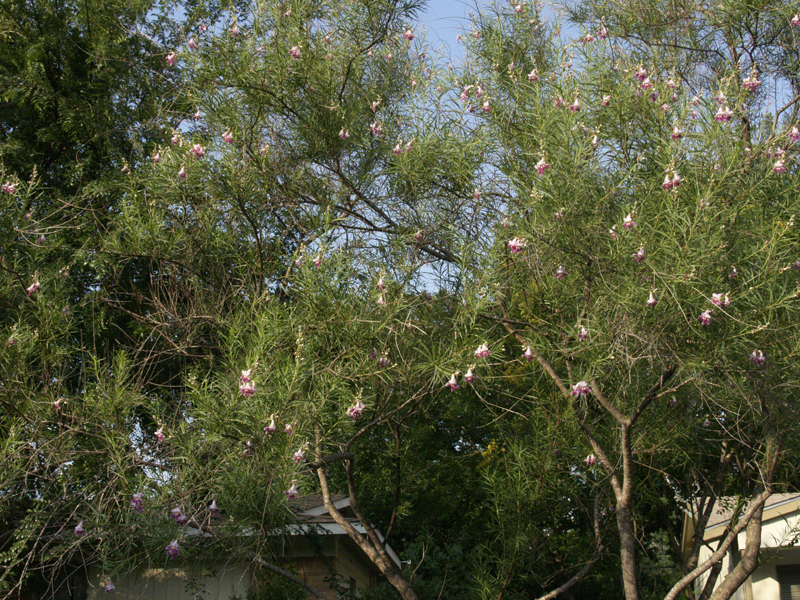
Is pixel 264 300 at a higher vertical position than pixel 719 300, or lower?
higher

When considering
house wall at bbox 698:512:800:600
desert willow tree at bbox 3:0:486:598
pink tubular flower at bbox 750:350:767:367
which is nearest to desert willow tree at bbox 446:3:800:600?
pink tubular flower at bbox 750:350:767:367

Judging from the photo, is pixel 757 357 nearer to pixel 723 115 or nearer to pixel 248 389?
pixel 723 115

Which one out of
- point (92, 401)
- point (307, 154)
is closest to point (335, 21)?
point (307, 154)

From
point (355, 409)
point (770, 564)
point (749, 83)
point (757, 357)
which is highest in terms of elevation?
point (749, 83)

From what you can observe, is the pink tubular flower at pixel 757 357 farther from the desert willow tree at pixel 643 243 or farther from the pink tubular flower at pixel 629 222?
the pink tubular flower at pixel 629 222

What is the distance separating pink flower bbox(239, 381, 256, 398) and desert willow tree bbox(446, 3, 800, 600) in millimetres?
1621

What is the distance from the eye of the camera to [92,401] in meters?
5.38

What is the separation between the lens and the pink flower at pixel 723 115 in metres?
4.50

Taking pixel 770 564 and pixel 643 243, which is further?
pixel 770 564

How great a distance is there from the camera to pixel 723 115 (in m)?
4.50

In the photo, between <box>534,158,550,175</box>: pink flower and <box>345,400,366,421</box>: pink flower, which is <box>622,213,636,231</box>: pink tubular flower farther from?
<box>345,400,366,421</box>: pink flower

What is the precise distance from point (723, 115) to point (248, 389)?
3439 mm

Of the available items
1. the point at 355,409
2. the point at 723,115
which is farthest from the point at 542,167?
the point at 355,409

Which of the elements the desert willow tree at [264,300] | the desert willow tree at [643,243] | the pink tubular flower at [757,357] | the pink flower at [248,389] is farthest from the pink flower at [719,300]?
the pink flower at [248,389]
